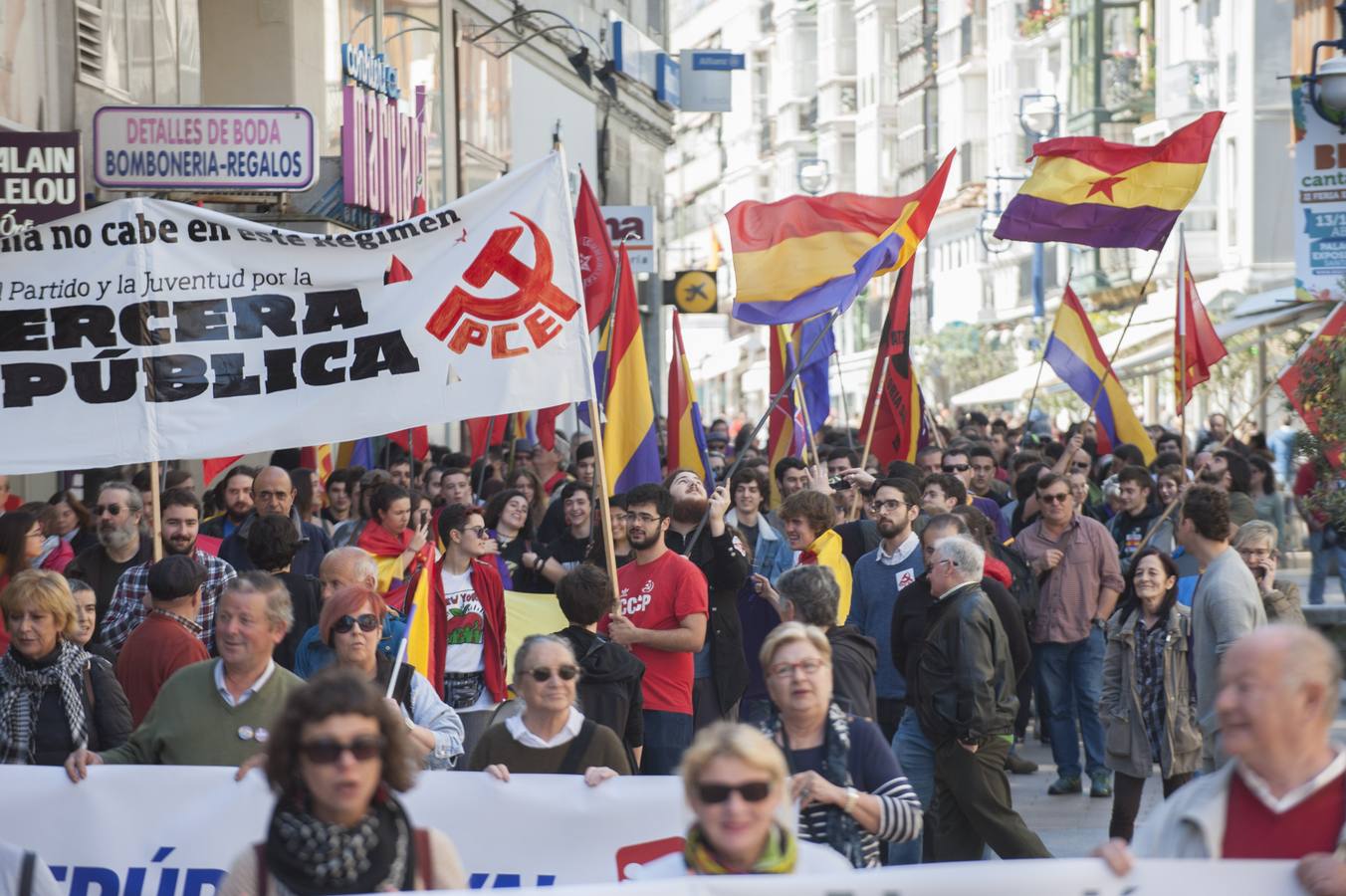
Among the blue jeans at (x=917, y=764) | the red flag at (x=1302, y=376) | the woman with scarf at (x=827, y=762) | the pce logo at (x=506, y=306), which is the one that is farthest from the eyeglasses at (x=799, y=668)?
the red flag at (x=1302, y=376)

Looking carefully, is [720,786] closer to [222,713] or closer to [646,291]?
[222,713]

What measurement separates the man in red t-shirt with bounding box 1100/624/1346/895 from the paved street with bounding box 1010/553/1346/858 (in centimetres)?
491

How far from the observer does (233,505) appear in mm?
11242

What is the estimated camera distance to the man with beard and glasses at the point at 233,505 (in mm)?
11250

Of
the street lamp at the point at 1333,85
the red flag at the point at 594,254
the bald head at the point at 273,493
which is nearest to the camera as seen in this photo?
the bald head at the point at 273,493

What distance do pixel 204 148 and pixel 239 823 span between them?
8533mm

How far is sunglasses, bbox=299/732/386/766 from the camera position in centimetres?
434

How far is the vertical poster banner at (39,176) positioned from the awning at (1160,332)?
15591 millimetres

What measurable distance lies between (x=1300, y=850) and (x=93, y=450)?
18.9 ft

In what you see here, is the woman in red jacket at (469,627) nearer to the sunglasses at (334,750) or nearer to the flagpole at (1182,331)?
the sunglasses at (334,750)

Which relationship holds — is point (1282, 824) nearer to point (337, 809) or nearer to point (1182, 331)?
point (337, 809)

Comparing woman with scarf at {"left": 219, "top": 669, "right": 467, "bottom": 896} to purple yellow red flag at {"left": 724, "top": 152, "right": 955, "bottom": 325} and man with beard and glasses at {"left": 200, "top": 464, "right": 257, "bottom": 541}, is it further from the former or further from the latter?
purple yellow red flag at {"left": 724, "top": 152, "right": 955, "bottom": 325}

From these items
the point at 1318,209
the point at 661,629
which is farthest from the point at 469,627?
the point at 1318,209

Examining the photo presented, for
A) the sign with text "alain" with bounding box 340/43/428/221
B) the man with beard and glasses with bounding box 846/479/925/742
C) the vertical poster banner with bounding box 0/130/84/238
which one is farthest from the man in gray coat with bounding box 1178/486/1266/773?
the sign with text "alain" with bounding box 340/43/428/221
